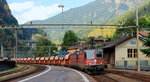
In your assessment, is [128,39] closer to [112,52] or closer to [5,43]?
[112,52]

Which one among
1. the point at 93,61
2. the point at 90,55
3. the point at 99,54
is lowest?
the point at 93,61

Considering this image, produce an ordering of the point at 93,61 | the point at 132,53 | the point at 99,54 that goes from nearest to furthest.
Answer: the point at 93,61
the point at 99,54
the point at 132,53

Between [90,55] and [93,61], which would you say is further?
[90,55]

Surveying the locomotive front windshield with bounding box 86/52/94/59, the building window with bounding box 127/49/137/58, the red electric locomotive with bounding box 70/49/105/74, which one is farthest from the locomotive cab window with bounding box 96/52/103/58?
the building window with bounding box 127/49/137/58

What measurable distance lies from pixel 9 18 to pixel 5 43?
167 ft

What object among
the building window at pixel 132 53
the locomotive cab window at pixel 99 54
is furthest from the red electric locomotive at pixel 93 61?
the building window at pixel 132 53

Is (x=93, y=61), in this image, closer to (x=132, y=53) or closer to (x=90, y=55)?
(x=90, y=55)

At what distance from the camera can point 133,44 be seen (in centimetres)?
5016

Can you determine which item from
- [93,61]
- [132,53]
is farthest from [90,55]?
[132,53]

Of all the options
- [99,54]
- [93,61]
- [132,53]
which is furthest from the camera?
[132,53]

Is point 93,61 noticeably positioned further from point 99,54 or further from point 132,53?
point 132,53

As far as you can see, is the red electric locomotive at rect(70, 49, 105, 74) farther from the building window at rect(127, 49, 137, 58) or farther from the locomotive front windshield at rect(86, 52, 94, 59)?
the building window at rect(127, 49, 137, 58)

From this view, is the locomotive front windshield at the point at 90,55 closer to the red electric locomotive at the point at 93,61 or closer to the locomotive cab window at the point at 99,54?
the red electric locomotive at the point at 93,61

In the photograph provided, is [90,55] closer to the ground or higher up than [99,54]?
closer to the ground
